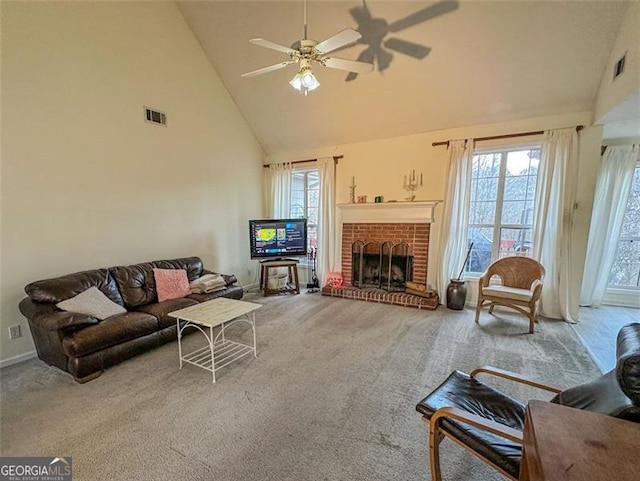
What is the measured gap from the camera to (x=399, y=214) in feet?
15.2

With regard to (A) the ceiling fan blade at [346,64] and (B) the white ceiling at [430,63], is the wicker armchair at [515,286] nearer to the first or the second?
(B) the white ceiling at [430,63]

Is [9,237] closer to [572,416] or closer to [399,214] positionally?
[572,416]

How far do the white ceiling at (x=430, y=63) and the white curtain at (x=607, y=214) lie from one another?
1.42 metres

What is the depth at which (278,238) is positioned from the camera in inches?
199

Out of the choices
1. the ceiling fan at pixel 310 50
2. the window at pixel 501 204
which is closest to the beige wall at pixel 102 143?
the ceiling fan at pixel 310 50

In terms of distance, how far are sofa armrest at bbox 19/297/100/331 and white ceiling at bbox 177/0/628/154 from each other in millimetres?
3885

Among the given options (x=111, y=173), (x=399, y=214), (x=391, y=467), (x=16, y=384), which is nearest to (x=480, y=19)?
(x=399, y=214)

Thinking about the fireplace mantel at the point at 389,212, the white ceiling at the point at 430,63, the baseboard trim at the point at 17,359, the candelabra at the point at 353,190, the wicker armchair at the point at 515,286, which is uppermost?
the white ceiling at the point at 430,63

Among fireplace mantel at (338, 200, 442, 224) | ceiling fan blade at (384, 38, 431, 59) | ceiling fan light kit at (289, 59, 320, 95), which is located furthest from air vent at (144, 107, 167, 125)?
ceiling fan blade at (384, 38, 431, 59)

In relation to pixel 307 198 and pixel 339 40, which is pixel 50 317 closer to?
pixel 339 40

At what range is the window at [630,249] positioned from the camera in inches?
168

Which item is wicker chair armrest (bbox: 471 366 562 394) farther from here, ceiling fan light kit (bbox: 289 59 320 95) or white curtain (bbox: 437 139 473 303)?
white curtain (bbox: 437 139 473 303)

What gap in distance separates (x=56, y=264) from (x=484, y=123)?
18.5ft

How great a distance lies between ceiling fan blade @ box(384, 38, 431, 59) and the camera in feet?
11.0
